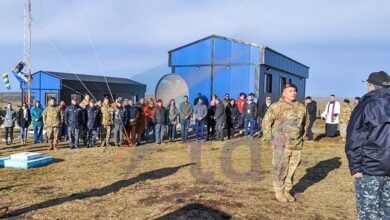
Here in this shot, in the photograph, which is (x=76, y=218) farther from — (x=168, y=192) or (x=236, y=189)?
(x=236, y=189)

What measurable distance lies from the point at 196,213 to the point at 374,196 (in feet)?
10.0

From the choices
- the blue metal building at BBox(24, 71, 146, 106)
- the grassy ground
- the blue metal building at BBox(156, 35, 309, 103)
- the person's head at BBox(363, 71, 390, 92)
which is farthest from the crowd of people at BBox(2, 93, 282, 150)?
the blue metal building at BBox(24, 71, 146, 106)

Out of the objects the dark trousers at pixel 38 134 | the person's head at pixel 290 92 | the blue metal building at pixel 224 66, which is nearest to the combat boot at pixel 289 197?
the person's head at pixel 290 92

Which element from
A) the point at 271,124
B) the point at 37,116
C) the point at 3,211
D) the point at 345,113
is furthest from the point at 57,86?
the point at 271,124

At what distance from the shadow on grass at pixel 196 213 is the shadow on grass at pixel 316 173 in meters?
2.43

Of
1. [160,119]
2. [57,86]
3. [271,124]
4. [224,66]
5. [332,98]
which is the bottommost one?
[160,119]

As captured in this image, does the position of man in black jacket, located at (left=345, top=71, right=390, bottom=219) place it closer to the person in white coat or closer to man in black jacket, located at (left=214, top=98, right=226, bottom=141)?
man in black jacket, located at (left=214, top=98, right=226, bottom=141)

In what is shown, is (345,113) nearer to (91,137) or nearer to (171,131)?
(171,131)

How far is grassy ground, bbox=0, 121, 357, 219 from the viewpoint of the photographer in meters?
7.31

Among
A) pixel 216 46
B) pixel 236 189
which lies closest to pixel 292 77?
pixel 216 46

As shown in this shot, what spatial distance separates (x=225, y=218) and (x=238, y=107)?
13.0 metres

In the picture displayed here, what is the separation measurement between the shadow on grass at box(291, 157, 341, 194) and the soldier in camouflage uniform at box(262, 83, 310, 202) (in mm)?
1219

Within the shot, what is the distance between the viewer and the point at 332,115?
1878 centimetres

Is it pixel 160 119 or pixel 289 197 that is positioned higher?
pixel 160 119
